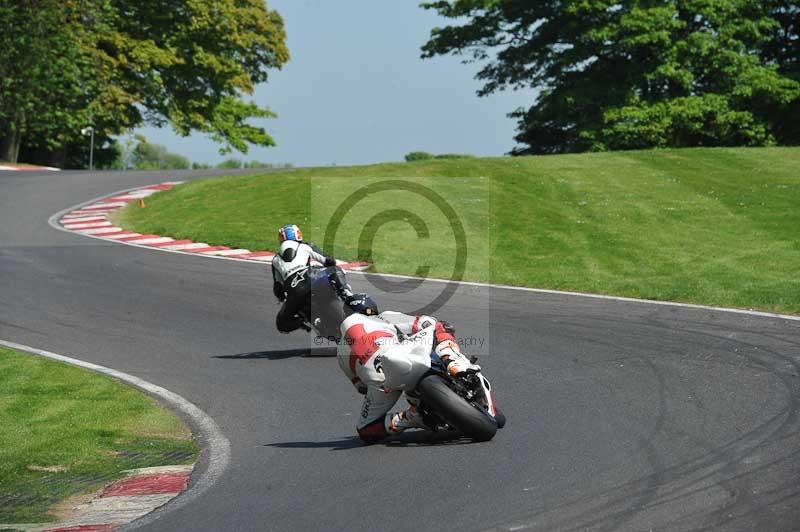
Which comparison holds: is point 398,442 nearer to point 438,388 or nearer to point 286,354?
point 438,388

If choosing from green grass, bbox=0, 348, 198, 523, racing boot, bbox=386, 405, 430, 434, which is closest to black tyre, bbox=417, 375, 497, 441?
racing boot, bbox=386, 405, 430, 434

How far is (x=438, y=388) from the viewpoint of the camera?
812 cm

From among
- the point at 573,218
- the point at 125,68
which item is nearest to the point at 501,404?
the point at 573,218

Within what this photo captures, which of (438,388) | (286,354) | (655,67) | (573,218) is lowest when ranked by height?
(286,354)

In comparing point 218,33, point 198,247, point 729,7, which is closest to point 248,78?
point 218,33

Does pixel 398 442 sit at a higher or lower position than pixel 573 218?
lower

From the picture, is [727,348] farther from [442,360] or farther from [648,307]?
[442,360]

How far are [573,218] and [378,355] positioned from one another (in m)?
16.4

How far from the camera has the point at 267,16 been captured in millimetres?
52188

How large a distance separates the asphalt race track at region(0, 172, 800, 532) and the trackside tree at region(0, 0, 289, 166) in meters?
28.4

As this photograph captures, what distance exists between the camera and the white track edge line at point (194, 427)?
710 cm

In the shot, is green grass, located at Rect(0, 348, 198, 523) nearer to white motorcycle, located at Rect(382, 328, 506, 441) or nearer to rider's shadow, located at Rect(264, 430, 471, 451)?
rider's shadow, located at Rect(264, 430, 471, 451)

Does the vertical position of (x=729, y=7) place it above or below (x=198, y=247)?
above

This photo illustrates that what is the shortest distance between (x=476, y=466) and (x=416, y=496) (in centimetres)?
80
